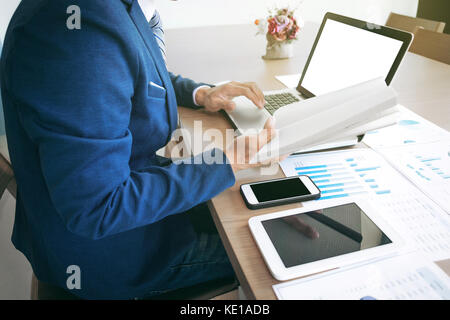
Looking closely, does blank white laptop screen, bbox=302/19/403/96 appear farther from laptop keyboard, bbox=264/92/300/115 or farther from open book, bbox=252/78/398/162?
open book, bbox=252/78/398/162

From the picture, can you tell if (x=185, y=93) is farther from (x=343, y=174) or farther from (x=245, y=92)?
(x=343, y=174)

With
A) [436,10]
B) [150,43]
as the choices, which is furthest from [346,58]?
[436,10]

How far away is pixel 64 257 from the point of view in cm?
67

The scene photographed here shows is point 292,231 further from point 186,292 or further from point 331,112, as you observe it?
point 186,292

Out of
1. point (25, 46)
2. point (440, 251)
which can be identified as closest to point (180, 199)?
point (25, 46)

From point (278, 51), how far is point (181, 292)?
1201 mm

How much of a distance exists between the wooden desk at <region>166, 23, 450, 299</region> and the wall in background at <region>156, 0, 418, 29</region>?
3.08ft

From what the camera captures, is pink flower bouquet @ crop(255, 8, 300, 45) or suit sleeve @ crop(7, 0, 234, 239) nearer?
suit sleeve @ crop(7, 0, 234, 239)

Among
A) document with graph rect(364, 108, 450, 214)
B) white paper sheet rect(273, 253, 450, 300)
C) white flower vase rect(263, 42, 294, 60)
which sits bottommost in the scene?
white paper sheet rect(273, 253, 450, 300)

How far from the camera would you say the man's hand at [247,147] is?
24.7 inches

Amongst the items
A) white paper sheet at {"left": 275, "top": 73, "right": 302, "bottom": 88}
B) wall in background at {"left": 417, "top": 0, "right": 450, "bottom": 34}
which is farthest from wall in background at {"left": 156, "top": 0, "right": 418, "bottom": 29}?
white paper sheet at {"left": 275, "top": 73, "right": 302, "bottom": 88}

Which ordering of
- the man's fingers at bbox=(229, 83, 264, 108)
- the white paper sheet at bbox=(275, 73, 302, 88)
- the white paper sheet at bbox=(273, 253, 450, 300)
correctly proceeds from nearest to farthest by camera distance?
the white paper sheet at bbox=(273, 253, 450, 300) < the man's fingers at bbox=(229, 83, 264, 108) < the white paper sheet at bbox=(275, 73, 302, 88)

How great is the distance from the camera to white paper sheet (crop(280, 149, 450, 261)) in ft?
1.77
